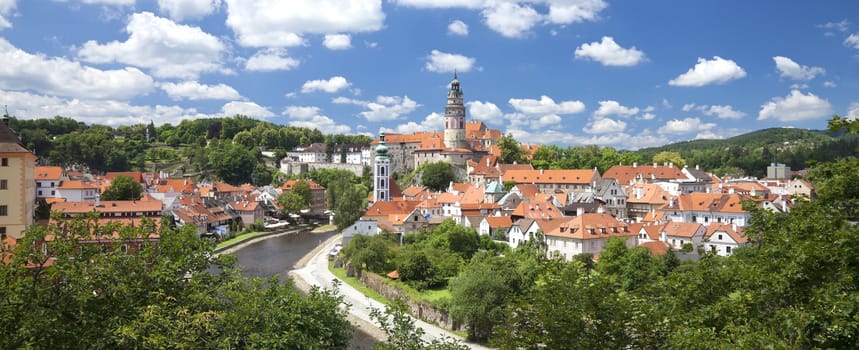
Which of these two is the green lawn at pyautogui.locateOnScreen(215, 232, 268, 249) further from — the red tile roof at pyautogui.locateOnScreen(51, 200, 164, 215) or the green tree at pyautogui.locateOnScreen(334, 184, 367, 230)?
the green tree at pyautogui.locateOnScreen(334, 184, 367, 230)

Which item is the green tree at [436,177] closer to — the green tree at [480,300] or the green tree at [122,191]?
the green tree at [122,191]

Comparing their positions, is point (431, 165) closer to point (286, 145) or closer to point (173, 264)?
point (286, 145)

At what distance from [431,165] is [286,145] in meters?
49.1

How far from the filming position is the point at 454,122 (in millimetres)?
80125

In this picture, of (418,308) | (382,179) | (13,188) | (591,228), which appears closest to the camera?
(13,188)

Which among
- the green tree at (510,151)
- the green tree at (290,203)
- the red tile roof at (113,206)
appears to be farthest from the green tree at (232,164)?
the red tile roof at (113,206)

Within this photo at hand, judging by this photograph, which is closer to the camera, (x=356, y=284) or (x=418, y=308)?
(x=418, y=308)

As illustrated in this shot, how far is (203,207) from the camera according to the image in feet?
163

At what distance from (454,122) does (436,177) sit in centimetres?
1722

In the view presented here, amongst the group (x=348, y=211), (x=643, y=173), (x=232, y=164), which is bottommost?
(x=348, y=211)

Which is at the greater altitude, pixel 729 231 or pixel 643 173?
pixel 643 173

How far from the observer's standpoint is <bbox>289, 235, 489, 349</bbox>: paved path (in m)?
23.2

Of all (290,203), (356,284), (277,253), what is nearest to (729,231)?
(356,284)

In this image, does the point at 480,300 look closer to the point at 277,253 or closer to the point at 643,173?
the point at 277,253
